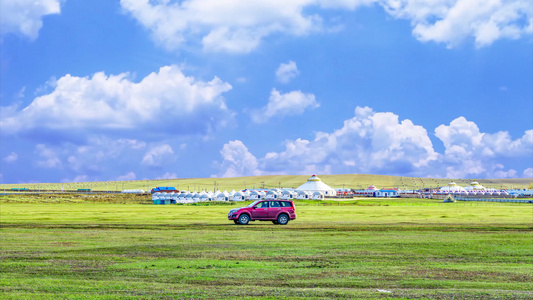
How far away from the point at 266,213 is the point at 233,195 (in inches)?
4619

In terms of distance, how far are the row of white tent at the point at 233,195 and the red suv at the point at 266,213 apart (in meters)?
109

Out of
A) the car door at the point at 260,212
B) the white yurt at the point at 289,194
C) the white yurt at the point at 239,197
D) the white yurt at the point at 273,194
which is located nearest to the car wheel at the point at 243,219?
the car door at the point at 260,212

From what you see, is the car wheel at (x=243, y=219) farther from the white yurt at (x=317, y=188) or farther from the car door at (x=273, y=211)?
the white yurt at (x=317, y=188)

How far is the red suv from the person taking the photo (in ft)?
144

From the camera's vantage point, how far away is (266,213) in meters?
44.1

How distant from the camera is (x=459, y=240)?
30.1m

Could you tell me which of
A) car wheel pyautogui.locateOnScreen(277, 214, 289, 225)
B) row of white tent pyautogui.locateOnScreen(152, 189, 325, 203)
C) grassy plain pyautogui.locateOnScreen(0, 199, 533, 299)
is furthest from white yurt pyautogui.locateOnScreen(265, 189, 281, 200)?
grassy plain pyautogui.locateOnScreen(0, 199, 533, 299)

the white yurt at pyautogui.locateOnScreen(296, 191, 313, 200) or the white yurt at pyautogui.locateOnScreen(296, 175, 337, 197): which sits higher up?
the white yurt at pyautogui.locateOnScreen(296, 175, 337, 197)

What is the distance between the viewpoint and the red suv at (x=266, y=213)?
43.8 meters

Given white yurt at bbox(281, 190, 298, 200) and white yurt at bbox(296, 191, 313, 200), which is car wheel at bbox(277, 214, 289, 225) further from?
→ white yurt at bbox(296, 191, 313, 200)

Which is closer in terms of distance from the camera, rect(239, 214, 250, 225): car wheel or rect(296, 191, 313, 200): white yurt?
rect(239, 214, 250, 225): car wheel

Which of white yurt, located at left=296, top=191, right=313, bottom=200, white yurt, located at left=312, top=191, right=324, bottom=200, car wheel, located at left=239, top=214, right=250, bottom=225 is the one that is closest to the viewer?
car wheel, located at left=239, top=214, right=250, bottom=225

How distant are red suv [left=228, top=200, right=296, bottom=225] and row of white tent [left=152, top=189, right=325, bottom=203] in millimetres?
108930

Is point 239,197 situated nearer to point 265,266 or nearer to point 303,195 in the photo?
point 303,195
